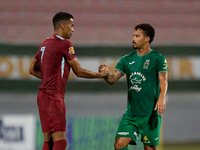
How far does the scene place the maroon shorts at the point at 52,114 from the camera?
118 inches

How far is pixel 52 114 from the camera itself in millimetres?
2998

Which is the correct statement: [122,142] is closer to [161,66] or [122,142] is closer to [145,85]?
[145,85]

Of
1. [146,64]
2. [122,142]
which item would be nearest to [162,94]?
[146,64]

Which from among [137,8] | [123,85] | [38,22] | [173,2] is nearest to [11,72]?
[38,22]

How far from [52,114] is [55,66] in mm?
460

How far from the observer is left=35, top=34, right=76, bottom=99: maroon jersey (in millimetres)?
3027

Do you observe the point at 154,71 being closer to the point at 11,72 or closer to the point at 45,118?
the point at 45,118

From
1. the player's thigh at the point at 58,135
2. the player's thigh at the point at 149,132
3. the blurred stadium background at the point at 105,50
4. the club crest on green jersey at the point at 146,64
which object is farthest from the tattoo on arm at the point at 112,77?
the blurred stadium background at the point at 105,50

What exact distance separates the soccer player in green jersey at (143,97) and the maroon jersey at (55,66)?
59 centimetres

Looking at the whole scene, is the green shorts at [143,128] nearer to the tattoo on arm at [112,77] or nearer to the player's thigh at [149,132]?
the player's thigh at [149,132]

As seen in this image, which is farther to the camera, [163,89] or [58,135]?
[163,89]

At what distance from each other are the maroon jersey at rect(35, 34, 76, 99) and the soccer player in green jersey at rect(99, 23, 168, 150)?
1.94ft

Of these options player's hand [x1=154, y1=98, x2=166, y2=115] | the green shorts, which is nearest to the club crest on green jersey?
player's hand [x1=154, y1=98, x2=166, y2=115]

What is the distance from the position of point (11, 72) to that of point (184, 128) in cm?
425
